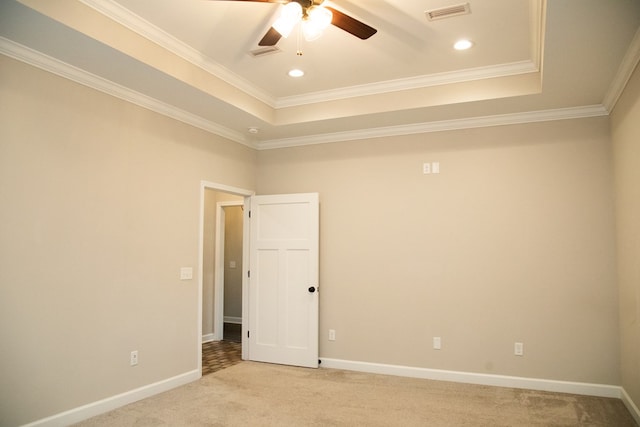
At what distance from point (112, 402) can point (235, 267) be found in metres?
4.64

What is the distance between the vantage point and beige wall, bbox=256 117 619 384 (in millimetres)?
4160

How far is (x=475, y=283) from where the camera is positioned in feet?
14.9

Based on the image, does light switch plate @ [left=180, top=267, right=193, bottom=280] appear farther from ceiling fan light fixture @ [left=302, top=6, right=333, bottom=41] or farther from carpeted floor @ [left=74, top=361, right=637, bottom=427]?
ceiling fan light fixture @ [left=302, top=6, right=333, bottom=41]

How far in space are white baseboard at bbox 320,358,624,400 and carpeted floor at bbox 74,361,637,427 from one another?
9 centimetres

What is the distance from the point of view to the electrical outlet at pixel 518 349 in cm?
430

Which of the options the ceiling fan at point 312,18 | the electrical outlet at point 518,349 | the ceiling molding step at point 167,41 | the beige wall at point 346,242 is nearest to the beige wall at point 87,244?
the beige wall at point 346,242

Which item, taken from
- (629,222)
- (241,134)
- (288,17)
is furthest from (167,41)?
(629,222)

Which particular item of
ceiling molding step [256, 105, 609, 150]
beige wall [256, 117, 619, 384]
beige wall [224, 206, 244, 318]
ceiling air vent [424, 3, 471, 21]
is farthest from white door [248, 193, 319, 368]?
beige wall [224, 206, 244, 318]

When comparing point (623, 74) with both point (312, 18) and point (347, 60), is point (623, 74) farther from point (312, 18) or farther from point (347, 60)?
point (312, 18)

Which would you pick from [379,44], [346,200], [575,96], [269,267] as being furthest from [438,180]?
[269,267]

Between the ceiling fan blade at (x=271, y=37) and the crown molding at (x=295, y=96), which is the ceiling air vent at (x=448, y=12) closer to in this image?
the crown molding at (x=295, y=96)

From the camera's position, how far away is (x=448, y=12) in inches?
122

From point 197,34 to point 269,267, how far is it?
286 cm

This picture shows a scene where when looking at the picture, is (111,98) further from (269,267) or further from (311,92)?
(269,267)
